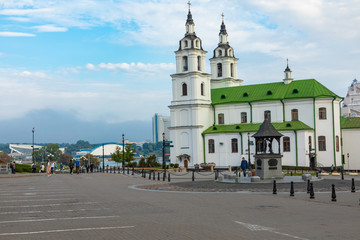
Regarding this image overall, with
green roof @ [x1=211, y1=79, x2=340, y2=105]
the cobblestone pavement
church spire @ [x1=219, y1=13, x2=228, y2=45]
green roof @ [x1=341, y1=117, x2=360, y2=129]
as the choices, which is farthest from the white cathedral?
the cobblestone pavement

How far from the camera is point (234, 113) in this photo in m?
71.3

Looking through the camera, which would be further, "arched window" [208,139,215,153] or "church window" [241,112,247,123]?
"church window" [241,112,247,123]

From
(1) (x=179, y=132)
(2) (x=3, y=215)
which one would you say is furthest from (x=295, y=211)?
(1) (x=179, y=132)

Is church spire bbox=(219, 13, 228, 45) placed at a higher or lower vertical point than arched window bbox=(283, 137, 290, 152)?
higher

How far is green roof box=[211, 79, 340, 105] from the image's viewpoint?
64.8 metres

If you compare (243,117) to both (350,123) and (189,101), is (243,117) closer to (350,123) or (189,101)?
(189,101)

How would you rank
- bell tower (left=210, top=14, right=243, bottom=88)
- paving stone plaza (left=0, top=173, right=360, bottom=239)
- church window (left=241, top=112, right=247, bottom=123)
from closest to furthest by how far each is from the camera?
paving stone plaza (left=0, top=173, right=360, bottom=239), church window (left=241, top=112, right=247, bottom=123), bell tower (left=210, top=14, right=243, bottom=88)

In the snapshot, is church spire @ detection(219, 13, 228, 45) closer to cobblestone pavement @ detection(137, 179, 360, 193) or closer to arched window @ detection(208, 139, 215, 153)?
arched window @ detection(208, 139, 215, 153)

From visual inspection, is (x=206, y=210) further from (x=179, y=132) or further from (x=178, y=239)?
(x=179, y=132)

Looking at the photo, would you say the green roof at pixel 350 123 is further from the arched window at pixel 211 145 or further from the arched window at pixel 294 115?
the arched window at pixel 211 145

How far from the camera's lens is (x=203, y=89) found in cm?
7162

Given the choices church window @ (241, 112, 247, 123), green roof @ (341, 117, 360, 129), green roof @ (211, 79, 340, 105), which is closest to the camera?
green roof @ (211, 79, 340, 105)

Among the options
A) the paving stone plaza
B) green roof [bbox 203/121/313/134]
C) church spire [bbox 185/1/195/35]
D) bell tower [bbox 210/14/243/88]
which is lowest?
the paving stone plaza

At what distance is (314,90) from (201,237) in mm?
57792
